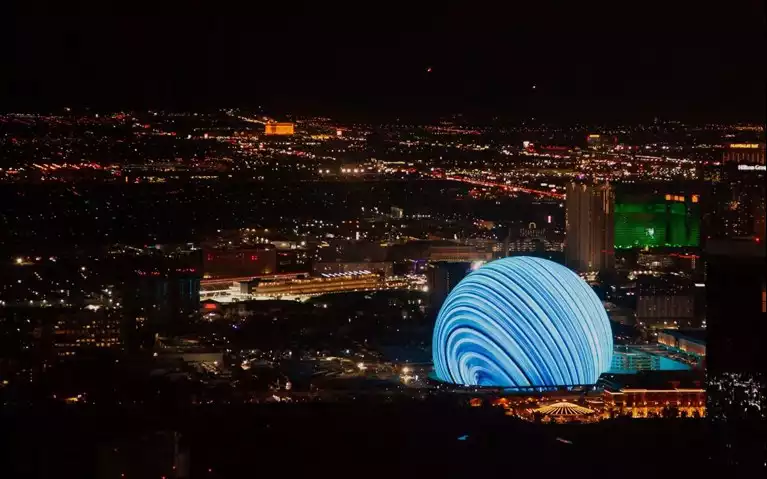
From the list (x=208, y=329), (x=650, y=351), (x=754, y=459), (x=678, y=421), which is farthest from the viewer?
(x=208, y=329)

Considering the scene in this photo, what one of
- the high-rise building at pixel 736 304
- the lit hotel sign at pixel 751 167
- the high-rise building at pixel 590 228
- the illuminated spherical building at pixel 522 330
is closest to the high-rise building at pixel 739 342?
the high-rise building at pixel 736 304

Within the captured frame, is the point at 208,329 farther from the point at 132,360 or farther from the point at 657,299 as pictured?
the point at 657,299

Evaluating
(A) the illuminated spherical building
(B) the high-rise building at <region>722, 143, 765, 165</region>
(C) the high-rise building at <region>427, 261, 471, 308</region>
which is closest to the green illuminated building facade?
(C) the high-rise building at <region>427, 261, 471, 308</region>

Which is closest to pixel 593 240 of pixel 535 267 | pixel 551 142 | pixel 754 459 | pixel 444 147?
pixel 551 142

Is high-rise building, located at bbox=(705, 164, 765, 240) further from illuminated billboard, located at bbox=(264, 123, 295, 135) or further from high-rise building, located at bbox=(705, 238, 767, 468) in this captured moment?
illuminated billboard, located at bbox=(264, 123, 295, 135)

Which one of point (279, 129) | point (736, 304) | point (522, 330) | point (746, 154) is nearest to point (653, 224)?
point (279, 129)

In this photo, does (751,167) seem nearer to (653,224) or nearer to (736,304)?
(736,304)
